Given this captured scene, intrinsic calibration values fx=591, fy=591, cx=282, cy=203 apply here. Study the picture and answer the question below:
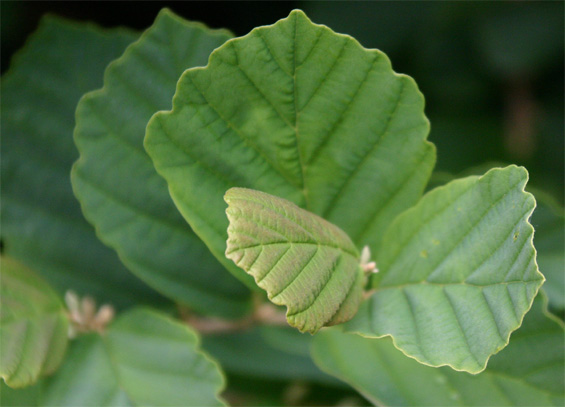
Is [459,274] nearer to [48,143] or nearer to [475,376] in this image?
[475,376]

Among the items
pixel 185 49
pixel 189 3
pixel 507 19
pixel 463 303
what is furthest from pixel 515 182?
pixel 507 19

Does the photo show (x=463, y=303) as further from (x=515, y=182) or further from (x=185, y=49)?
(x=185, y=49)

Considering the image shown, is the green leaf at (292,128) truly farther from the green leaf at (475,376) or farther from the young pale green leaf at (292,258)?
the green leaf at (475,376)

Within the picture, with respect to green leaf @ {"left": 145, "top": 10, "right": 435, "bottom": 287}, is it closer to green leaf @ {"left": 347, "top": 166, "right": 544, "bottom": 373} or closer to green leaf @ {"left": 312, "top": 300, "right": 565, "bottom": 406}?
green leaf @ {"left": 347, "top": 166, "right": 544, "bottom": 373}

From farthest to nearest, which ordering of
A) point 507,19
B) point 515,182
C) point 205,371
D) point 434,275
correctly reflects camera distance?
point 507,19
point 205,371
point 434,275
point 515,182

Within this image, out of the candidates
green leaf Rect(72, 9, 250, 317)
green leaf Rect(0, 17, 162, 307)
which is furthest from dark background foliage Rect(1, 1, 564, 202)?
green leaf Rect(72, 9, 250, 317)

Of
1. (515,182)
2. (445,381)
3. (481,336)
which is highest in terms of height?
(515,182)

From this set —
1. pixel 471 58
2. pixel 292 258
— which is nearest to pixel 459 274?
pixel 292 258
